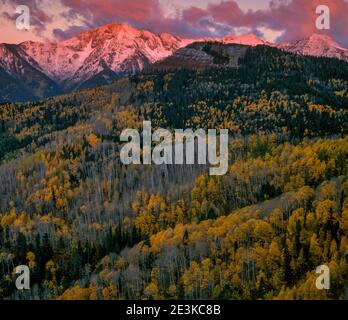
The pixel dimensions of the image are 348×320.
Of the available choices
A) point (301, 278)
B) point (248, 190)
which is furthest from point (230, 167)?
point (301, 278)

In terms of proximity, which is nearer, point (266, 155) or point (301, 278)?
point (301, 278)

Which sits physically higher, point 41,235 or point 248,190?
point 248,190

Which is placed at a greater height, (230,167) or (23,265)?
(230,167)

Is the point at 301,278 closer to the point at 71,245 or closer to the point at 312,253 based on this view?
the point at 312,253

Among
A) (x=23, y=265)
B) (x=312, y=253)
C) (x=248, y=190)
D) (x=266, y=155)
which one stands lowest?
(x=23, y=265)

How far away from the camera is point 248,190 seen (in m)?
165

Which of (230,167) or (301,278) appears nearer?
(301,278)
